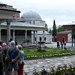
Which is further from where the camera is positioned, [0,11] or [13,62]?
[0,11]

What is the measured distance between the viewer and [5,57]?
9930 millimetres

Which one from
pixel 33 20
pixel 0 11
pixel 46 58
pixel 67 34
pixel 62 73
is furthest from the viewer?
pixel 67 34

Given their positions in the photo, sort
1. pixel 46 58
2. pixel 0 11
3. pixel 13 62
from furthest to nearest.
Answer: pixel 0 11
pixel 46 58
pixel 13 62

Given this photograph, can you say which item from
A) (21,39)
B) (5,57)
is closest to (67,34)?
(21,39)

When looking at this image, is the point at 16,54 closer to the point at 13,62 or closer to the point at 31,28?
the point at 13,62

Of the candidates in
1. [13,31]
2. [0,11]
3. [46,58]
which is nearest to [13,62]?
[46,58]

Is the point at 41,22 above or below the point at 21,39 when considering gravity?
above

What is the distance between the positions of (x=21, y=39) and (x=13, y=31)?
3.45 m

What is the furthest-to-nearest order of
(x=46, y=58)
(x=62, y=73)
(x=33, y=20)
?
1. (x=33, y=20)
2. (x=46, y=58)
3. (x=62, y=73)

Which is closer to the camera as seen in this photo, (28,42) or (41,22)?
(28,42)

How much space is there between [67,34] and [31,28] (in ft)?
132

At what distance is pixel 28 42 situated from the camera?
46031mm

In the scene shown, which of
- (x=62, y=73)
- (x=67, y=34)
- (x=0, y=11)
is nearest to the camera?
(x=62, y=73)

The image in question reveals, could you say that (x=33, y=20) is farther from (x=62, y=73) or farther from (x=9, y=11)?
(x=62, y=73)
